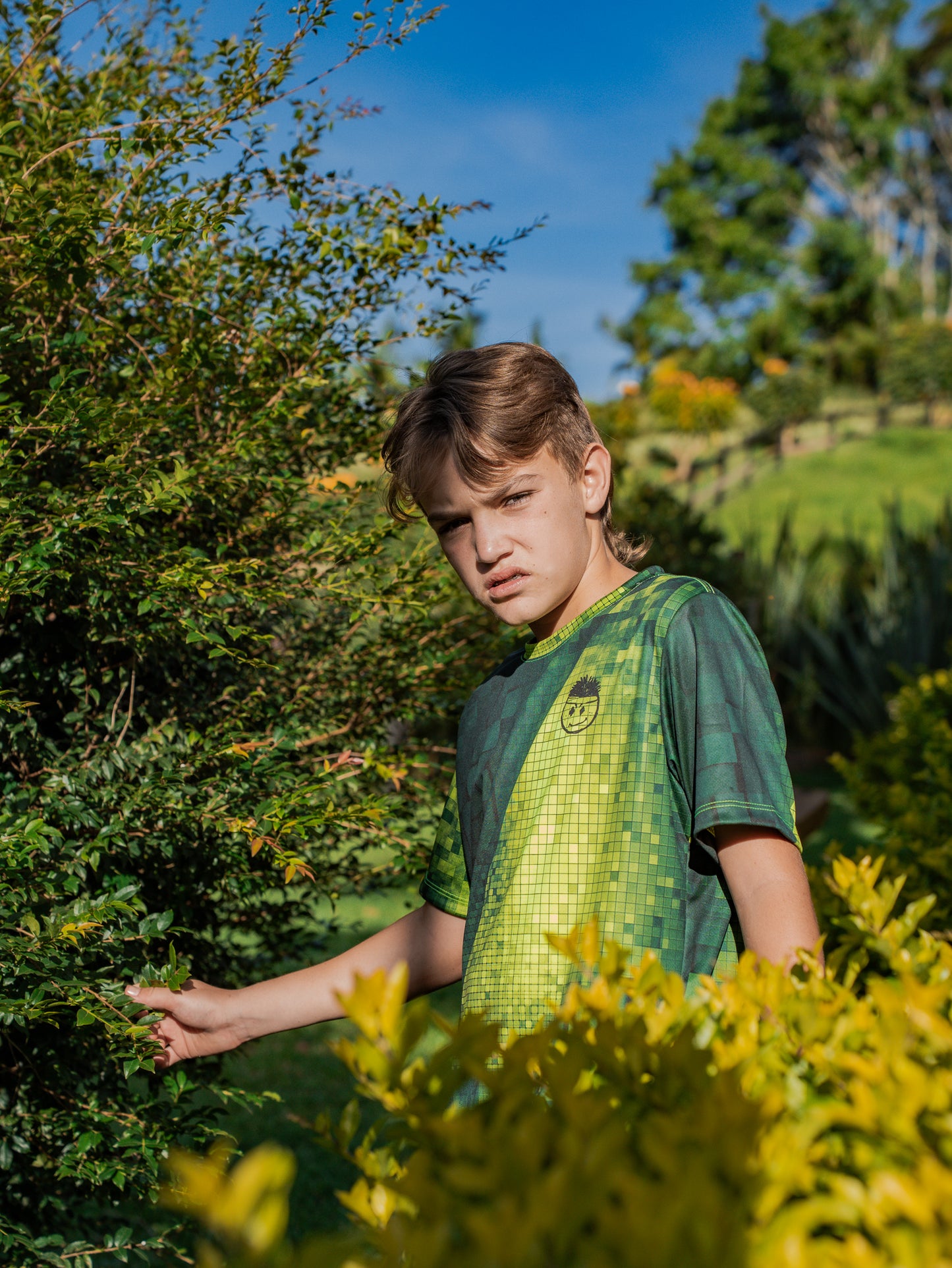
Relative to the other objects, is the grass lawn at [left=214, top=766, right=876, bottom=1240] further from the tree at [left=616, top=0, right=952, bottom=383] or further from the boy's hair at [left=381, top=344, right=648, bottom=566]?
the tree at [left=616, top=0, right=952, bottom=383]

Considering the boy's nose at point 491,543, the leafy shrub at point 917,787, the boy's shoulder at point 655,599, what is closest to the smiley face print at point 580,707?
the boy's shoulder at point 655,599

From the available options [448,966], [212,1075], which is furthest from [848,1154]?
[212,1075]

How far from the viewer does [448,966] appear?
1.91 metres

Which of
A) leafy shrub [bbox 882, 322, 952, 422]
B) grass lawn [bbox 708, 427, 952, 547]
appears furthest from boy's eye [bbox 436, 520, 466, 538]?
leafy shrub [bbox 882, 322, 952, 422]

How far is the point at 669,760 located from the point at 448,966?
686mm

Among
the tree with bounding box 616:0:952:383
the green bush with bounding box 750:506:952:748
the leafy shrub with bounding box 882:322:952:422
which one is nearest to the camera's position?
the green bush with bounding box 750:506:952:748

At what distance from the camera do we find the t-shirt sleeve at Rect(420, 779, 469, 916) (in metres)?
1.87

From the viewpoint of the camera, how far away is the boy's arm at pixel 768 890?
4.30 ft

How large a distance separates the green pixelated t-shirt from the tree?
37.5 metres

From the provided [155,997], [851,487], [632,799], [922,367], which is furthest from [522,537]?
[922,367]

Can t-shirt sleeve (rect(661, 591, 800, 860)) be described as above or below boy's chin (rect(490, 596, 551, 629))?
below

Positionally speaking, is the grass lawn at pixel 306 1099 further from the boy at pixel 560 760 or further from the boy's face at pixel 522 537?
the boy's face at pixel 522 537

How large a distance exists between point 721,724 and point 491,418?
0.70 metres

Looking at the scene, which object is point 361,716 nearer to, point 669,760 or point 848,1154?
point 669,760
